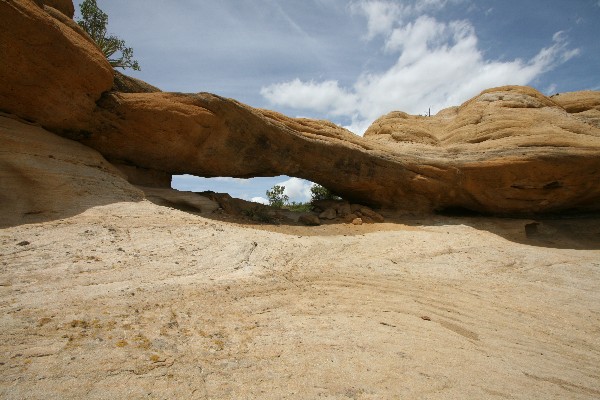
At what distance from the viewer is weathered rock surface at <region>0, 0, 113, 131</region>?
17.0ft

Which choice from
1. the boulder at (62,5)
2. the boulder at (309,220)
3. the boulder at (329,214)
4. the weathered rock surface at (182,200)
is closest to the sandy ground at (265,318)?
the weathered rock surface at (182,200)

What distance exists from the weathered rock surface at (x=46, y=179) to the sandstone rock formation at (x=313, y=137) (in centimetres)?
72

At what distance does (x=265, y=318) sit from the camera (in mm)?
2975

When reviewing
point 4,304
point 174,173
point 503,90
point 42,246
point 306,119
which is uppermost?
point 503,90

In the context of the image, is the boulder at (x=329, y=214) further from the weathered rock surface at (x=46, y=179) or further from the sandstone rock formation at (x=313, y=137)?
the weathered rock surface at (x=46, y=179)

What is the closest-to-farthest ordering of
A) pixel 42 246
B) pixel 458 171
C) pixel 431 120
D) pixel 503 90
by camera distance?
pixel 42 246
pixel 458 171
pixel 503 90
pixel 431 120

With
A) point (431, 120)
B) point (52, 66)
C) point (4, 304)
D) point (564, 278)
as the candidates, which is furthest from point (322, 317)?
point (431, 120)

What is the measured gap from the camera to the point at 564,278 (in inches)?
219

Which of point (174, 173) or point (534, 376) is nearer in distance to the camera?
point (534, 376)

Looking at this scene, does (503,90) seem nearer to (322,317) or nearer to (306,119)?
(306,119)

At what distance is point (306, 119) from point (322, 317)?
7633 millimetres

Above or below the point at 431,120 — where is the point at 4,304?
below

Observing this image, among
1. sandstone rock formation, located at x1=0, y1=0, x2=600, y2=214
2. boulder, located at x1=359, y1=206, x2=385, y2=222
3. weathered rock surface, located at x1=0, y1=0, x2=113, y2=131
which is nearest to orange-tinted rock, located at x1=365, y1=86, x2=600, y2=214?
sandstone rock formation, located at x1=0, y1=0, x2=600, y2=214

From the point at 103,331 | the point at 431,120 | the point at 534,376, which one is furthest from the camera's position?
the point at 431,120
